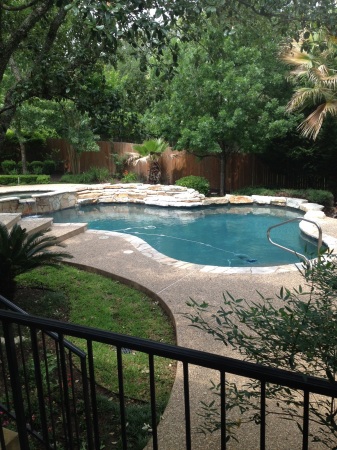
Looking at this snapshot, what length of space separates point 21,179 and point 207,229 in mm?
9558

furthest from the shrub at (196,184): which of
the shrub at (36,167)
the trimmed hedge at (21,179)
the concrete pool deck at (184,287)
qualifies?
the shrub at (36,167)

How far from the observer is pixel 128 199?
573 inches

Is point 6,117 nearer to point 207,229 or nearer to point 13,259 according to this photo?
point 13,259

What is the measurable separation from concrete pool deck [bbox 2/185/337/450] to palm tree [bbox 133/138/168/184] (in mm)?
8098

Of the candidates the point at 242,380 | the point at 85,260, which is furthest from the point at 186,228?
the point at 242,380

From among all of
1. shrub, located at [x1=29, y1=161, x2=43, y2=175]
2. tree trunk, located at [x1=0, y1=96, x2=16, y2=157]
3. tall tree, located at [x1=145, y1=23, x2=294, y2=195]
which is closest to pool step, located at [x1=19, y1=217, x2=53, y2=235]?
tree trunk, located at [x1=0, y1=96, x2=16, y2=157]

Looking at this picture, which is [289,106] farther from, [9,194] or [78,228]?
[9,194]

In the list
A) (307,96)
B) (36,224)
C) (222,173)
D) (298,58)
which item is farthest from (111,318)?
(222,173)

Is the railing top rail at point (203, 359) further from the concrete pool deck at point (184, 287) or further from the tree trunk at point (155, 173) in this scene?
the tree trunk at point (155, 173)

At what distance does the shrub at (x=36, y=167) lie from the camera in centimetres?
1828

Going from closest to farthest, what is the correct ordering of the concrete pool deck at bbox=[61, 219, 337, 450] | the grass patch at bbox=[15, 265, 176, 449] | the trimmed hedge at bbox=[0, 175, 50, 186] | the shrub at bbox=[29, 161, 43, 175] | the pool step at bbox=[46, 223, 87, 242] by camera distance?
the concrete pool deck at bbox=[61, 219, 337, 450] < the grass patch at bbox=[15, 265, 176, 449] < the pool step at bbox=[46, 223, 87, 242] < the trimmed hedge at bbox=[0, 175, 50, 186] < the shrub at bbox=[29, 161, 43, 175]

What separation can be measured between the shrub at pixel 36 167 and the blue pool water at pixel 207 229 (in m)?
5.71

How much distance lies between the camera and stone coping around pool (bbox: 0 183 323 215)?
12.2m

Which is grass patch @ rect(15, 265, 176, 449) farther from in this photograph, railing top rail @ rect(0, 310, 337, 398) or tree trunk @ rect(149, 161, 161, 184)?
tree trunk @ rect(149, 161, 161, 184)
